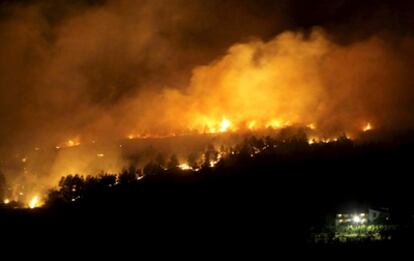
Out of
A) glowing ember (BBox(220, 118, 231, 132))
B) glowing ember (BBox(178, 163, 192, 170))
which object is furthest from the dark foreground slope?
glowing ember (BBox(220, 118, 231, 132))

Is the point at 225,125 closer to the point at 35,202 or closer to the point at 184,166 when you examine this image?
the point at 184,166

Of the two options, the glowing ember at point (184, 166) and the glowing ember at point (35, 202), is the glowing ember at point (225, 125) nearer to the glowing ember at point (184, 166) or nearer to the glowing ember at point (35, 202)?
the glowing ember at point (184, 166)

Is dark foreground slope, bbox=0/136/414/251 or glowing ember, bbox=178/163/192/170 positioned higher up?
glowing ember, bbox=178/163/192/170

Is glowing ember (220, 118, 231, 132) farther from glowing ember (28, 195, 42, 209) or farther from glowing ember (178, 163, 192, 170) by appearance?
glowing ember (28, 195, 42, 209)

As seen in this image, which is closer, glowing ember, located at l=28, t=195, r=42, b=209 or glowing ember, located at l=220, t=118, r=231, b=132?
glowing ember, located at l=28, t=195, r=42, b=209

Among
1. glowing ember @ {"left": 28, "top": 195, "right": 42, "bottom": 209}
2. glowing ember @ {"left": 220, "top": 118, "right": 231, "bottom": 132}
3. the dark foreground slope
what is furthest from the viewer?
glowing ember @ {"left": 220, "top": 118, "right": 231, "bottom": 132}

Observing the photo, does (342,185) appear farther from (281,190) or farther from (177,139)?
(177,139)

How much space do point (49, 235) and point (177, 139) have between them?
23.8 m

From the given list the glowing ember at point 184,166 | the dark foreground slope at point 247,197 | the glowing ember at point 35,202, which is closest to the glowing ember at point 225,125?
the dark foreground slope at point 247,197

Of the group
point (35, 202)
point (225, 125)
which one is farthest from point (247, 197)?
point (35, 202)

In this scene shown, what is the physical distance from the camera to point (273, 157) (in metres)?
59.5

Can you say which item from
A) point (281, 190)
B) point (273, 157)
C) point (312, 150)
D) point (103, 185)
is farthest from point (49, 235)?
point (312, 150)

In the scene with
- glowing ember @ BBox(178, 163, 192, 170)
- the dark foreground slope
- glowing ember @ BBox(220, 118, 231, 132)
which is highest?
glowing ember @ BBox(220, 118, 231, 132)

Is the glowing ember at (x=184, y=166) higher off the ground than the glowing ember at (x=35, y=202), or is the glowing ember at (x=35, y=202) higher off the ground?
the glowing ember at (x=184, y=166)
